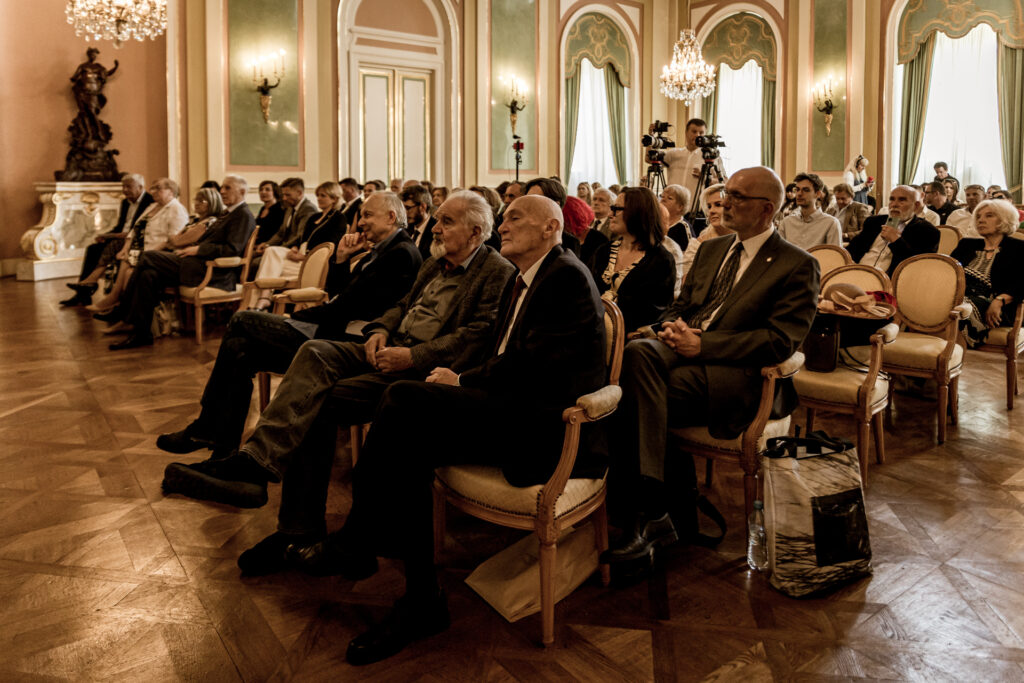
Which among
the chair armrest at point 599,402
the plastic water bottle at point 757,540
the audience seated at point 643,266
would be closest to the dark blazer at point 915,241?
the audience seated at point 643,266

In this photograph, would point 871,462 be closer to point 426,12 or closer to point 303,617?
point 303,617

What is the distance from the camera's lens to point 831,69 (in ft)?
37.6

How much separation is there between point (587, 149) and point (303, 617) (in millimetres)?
11308

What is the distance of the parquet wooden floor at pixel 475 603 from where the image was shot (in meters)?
1.98

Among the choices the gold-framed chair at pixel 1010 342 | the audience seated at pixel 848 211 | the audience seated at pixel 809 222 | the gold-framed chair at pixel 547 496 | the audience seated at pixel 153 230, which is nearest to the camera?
the gold-framed chair at pixel 547 496

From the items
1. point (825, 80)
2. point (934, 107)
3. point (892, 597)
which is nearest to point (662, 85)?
point (825, 80)

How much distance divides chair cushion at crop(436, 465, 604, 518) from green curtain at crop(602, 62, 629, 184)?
1131 centimetres

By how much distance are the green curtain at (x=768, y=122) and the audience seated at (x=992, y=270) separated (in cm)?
794

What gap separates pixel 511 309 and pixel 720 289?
2.81 ft

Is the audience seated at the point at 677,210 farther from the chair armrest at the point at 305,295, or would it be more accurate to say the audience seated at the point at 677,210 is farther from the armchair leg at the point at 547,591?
the armchair leg at the point at 547,591

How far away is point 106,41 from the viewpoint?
9.76m

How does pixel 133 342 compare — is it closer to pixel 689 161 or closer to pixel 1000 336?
pixel 689 161

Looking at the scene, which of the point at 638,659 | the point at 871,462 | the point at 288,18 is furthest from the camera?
the point at 288,18

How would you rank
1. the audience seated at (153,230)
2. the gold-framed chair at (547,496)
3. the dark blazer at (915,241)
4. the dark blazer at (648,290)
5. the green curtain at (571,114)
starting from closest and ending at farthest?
the gold-framed chair at (547,496)
the dark blazer at (648,290)
the dark blazer at (915,241)
the audience seated at (153,230)
the green curtain at (571,114)
